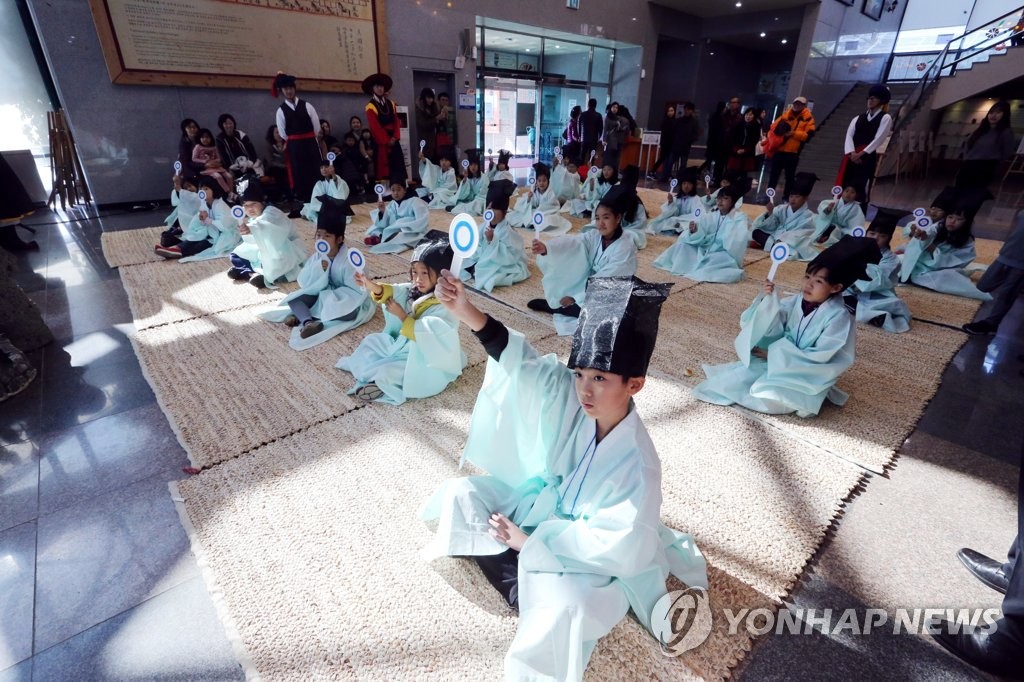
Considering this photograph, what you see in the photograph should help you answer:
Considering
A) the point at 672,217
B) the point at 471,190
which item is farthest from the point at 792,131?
the point at 471,190

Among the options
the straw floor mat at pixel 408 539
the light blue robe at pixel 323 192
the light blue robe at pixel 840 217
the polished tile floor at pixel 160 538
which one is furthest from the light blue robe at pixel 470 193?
the straw floor mat at pixel 408 539

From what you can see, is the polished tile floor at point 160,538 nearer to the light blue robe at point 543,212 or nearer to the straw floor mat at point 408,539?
the straw floor mat at point 408,539

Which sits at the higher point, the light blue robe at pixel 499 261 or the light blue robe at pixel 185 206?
the light blue robe at pixel 185 206

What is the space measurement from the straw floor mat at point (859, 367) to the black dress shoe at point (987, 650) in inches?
34.3

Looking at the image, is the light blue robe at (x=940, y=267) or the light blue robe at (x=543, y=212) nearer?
the light blue robe at (x=940, y=267)

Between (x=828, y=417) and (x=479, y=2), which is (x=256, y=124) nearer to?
(x=479, y=2)

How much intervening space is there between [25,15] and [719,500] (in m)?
9.95

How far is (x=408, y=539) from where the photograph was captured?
1.79m

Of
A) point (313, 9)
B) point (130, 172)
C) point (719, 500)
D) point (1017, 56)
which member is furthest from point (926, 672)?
point (1017, 56)

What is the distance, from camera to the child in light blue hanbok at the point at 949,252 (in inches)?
169

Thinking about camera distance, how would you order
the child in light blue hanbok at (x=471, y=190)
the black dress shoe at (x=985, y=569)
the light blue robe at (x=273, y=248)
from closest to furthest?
the black dress shoe at (x=985, y=569) → the light blue robe at (x=273, y=248) → the child in light blue hanbok at (x=471, y=190)

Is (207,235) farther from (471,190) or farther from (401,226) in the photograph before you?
(471,190)

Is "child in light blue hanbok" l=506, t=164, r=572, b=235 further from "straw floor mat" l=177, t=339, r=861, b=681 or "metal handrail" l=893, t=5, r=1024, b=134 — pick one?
"metal handrail" l=893, t=5, r=1024, b=134

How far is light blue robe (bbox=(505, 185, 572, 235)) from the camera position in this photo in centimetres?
645
